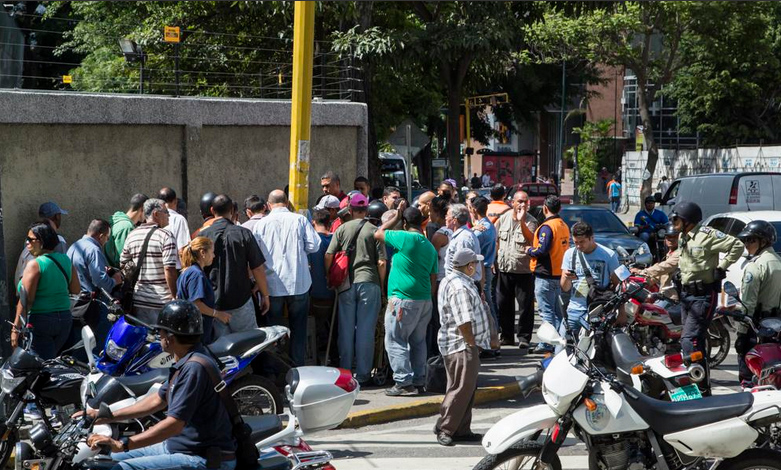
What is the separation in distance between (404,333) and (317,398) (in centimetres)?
408

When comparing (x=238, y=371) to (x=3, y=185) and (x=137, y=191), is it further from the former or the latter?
(x=137, y=191)

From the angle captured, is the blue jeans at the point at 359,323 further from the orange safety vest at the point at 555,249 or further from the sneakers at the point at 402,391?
the orange safety vest at the point at 555,249

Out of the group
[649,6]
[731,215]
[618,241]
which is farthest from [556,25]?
[731,215]

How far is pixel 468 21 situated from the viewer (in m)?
21.6

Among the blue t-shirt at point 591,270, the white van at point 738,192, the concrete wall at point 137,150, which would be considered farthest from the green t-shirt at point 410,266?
the white van at point 738,192

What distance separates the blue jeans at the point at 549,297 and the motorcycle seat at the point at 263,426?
6595 millimetres

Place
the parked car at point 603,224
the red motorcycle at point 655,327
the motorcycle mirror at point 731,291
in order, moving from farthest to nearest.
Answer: the parked car at point 603,224
the red motorcycle at point 655,327
the motorcycle mirror at point 731,291

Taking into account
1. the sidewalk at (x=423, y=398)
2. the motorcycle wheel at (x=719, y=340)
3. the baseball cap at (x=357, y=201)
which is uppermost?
the baseball cap at (x=357, y=201)

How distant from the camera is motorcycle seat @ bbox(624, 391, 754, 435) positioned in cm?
602

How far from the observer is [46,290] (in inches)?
336

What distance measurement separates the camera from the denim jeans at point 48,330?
28.1ft

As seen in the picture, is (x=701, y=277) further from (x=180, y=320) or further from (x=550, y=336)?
(x=180, y=320)

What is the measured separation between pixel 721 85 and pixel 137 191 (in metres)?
40.1

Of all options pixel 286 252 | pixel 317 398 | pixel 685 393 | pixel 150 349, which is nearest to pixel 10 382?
pixel 150 349
